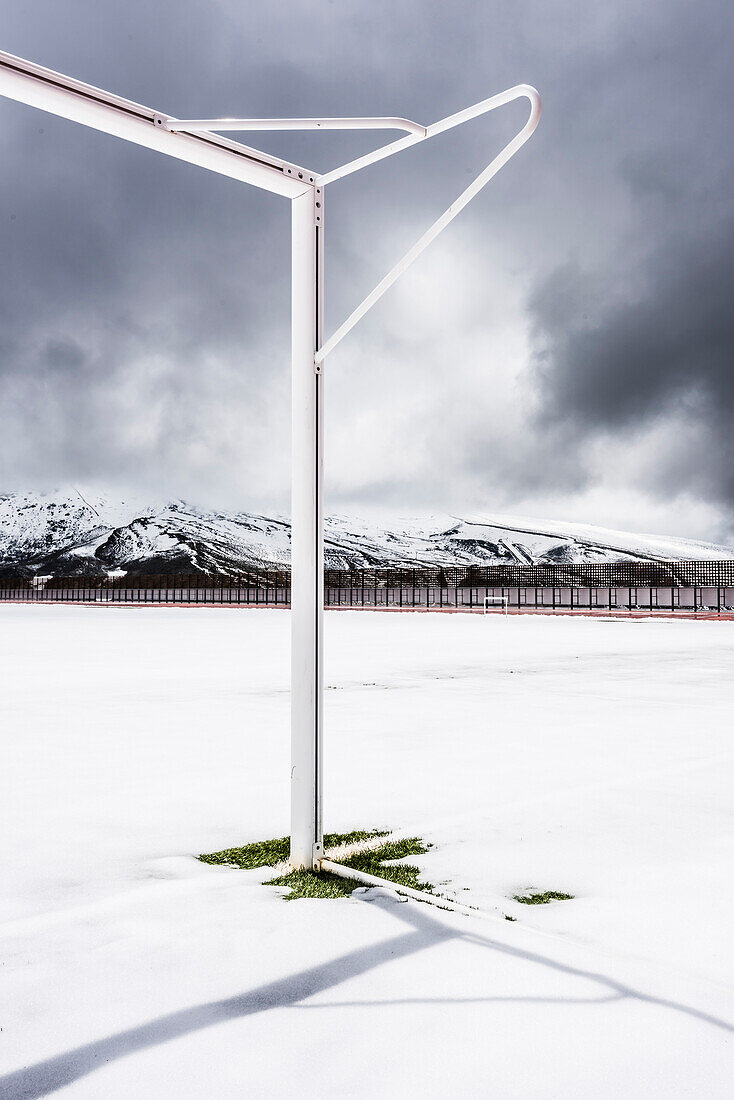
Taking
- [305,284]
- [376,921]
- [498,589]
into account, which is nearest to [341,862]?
[376,921]

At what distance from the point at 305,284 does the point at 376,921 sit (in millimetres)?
2584

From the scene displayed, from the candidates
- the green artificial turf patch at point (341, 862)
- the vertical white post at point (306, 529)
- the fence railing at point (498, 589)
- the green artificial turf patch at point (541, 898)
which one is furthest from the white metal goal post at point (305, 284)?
the fence railing at point (498, 589)

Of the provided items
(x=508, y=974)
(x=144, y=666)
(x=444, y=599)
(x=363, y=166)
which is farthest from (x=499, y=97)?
(x=444, y=599)

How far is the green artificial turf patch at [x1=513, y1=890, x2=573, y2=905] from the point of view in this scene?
3316 millimetres

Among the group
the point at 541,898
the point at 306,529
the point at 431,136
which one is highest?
the point at 431,136

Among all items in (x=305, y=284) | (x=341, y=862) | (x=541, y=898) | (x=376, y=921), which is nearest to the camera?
(x=376, y=921)

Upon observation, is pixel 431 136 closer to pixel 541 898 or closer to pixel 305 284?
pixel 305 284

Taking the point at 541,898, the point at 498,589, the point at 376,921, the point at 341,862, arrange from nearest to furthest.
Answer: the point at 376,921, the point at 541,898, the point at 341,862, the point at 498,589

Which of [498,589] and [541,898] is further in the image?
[498,589]

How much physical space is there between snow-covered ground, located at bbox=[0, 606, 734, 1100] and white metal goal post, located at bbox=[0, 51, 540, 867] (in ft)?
2.03

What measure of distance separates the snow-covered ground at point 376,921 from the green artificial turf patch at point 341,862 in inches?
4.5

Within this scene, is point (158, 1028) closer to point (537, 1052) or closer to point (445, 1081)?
point (445, 1081)

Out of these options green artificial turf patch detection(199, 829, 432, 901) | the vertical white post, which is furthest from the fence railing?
the vertical white post

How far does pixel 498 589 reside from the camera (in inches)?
1969
